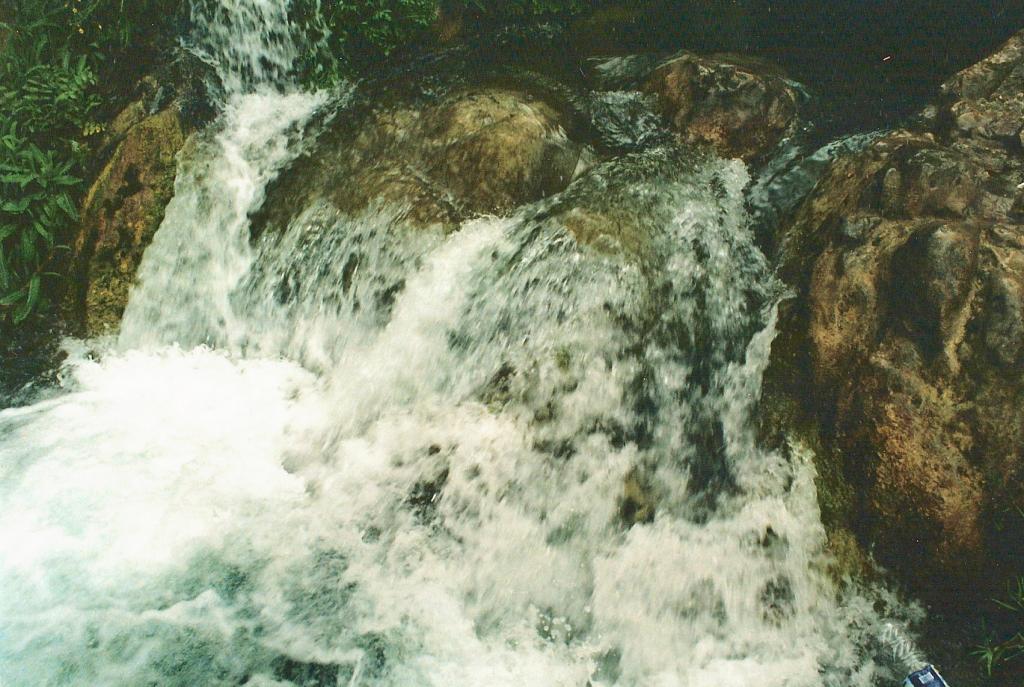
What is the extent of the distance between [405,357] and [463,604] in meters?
1.68

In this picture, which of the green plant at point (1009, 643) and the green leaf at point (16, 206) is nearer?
the green plant at point (1009, 643)

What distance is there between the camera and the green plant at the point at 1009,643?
3.10m

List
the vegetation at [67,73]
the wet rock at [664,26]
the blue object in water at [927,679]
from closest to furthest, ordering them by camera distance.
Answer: the blue object in water at [927,679] < the vegetation at [67,73] < the wet rock at [664,26]

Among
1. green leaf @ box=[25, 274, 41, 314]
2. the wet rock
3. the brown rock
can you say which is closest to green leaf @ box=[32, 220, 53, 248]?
green leaf @ box=[25, 274, 41, 314]

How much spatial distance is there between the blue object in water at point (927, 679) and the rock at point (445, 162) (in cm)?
362

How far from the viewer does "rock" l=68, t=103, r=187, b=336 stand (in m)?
4.96

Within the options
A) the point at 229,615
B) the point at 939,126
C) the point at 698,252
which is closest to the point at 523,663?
the point at 229,615

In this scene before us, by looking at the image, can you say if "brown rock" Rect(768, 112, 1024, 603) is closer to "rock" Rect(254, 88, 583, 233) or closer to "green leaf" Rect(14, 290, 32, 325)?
"rock" Rect(254, 88, 583, 233)

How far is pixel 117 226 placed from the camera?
16.4 ft

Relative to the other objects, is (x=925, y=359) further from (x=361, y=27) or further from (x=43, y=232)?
(x=43, y=232)

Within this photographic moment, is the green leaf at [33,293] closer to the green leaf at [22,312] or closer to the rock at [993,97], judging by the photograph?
the green leaf at [22,312]

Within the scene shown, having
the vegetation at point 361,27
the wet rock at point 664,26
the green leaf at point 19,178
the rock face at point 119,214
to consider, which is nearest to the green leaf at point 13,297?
the rock face at point 119,214

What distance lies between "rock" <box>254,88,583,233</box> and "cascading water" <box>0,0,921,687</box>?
0.17 metres

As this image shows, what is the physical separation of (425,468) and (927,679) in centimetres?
268
